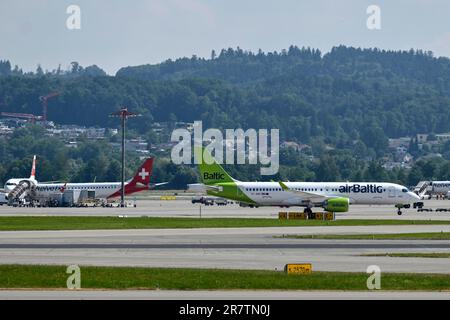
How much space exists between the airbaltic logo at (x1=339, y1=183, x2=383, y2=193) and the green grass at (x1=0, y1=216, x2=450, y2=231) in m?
23.3

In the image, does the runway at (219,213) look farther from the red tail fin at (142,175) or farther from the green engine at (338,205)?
the red tail fin at (142,175)

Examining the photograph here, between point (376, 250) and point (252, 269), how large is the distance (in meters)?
12.7

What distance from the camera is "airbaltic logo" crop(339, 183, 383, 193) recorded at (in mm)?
116562

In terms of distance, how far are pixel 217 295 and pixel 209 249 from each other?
817 inches

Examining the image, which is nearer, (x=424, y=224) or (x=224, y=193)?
(x=424, y=224)

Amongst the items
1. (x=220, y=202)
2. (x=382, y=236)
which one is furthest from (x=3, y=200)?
(x=382, y=236)

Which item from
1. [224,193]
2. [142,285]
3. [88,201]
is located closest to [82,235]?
[142,285]

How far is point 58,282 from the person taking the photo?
42.2 m

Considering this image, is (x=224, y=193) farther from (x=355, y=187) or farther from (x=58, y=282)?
(x=58, y=282)

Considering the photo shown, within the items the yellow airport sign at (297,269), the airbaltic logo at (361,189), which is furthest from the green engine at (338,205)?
the yellow airport sign at (297,269)

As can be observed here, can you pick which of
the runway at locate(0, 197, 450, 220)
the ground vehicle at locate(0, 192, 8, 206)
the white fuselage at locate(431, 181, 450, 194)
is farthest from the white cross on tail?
the white fuselage at locate(431, 181, 450, 194)

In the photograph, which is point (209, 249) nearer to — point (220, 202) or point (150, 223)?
point (150, 223)

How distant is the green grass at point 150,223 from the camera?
83125mm

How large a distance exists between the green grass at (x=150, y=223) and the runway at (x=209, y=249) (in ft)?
19.7
